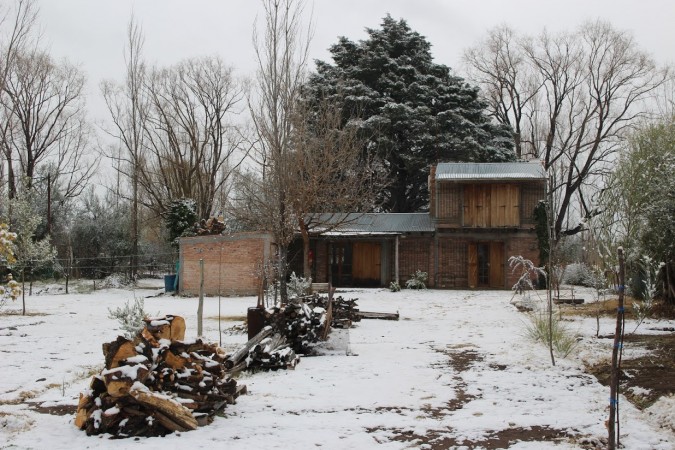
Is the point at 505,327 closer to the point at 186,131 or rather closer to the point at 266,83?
the point at 266,83

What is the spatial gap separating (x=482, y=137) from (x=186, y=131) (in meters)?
16.5

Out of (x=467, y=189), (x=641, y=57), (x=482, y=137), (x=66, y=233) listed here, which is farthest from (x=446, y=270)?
(x=66, y=233)

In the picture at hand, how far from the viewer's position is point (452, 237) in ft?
88.1

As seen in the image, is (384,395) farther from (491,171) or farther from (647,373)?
(491,171)

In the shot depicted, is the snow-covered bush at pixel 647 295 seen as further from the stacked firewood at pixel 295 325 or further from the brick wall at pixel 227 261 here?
the brick wall at pixel 227 261

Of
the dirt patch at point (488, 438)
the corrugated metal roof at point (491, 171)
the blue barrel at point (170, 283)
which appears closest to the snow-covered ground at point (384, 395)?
the dirt patch at point (488, 438)

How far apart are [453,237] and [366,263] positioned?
4.17m

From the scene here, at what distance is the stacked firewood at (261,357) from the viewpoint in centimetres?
846

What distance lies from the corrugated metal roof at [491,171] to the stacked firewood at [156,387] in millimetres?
20469

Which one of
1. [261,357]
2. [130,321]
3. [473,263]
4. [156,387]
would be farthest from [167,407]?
[473,263]

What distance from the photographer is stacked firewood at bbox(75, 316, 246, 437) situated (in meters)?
5.62

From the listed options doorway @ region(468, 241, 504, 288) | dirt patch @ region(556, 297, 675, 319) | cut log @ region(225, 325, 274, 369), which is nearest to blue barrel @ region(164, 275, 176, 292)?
doorway @ region(468, 241, 504, 288)

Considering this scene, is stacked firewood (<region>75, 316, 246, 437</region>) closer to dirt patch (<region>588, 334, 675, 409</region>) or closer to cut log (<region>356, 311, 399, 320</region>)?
dirt patch (<region>588, 334, 675, 409</region>)

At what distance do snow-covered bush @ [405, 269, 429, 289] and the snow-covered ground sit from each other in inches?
495
